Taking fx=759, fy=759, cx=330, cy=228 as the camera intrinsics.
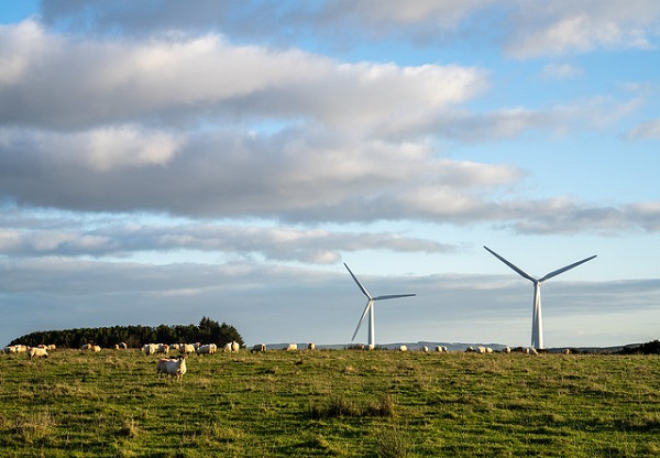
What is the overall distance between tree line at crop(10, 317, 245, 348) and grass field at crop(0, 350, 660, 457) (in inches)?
1937

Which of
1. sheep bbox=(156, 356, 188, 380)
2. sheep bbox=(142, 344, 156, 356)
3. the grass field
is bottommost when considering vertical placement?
the grass field

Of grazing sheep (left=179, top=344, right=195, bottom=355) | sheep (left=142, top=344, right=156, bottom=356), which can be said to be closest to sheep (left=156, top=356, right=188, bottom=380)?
grazing sheep (left=179, top=344, right=195, bottom=355)

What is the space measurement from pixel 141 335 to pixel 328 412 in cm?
6981

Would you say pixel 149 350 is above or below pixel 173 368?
above

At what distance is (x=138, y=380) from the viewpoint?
32094 millimetres

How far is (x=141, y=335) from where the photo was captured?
89.2 m

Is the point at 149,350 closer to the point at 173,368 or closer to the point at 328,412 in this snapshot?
the point at 173,368

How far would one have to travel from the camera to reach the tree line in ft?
281

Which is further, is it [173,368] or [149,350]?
[149,350]

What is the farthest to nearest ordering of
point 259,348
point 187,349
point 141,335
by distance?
point 141,335 → point 259,348 → point 187,349

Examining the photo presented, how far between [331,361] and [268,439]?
1975cm

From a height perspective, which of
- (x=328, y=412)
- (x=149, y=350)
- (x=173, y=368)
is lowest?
(x=328, y=412)

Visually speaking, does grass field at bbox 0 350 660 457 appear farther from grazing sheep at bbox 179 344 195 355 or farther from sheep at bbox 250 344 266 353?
sheep at bbox 250 344 266 353

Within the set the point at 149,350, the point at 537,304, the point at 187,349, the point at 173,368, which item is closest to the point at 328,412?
the point at 173,368
